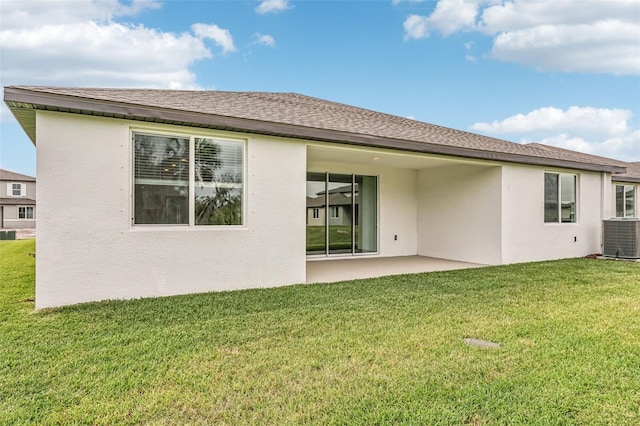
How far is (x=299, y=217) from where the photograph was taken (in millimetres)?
6977

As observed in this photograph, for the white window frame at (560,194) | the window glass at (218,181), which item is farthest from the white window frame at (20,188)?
the white window frame at (560,194)

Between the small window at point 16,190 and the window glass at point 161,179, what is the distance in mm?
40610

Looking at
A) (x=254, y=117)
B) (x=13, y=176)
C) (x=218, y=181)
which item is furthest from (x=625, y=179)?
(x=13, y=176)

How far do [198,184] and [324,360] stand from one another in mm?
4026

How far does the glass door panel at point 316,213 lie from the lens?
34.8 ft

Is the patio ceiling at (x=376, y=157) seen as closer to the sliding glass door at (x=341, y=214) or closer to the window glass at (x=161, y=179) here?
the sliding glass door at (x=341, y=214)

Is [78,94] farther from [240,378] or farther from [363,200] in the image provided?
[363,200]

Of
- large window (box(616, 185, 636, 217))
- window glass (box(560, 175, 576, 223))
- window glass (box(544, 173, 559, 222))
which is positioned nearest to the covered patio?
window glass (box(544, 173, 559, 222))

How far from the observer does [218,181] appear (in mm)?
6414

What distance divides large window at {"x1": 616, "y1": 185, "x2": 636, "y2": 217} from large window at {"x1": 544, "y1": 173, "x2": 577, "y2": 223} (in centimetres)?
375

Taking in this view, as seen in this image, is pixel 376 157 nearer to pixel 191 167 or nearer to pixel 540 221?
pixel 191 167

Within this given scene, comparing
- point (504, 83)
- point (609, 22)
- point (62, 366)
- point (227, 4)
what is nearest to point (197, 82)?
point (227, 4)

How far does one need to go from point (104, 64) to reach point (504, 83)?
18974 mm

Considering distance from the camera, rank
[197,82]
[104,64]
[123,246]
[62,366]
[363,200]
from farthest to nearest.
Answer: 1. [197,82]
2. [104,64]
3. [363,200]
4. [123,246]
5. [62,366]
